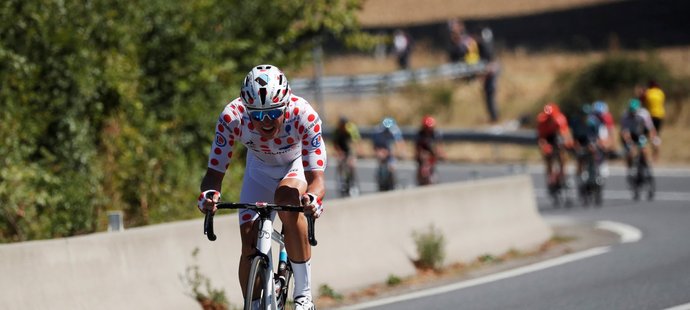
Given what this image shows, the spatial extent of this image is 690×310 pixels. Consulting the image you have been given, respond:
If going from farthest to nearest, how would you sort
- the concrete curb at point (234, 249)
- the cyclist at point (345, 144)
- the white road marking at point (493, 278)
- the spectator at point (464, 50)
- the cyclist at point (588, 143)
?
the spectator at point (464, 50), the cyclist at point (345, 144), the cyclist at point (588, 143), the white road marking at point (493, 278), the concrete curb at point (234, 249)

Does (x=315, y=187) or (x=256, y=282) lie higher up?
(x=315, y=187)

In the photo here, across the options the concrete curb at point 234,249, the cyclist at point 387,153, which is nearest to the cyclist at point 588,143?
the cyclist at point 387,153

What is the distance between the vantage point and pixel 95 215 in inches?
538

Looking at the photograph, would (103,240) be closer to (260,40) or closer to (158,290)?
(158,290)

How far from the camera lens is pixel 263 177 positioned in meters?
8.61

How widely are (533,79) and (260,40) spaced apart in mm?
28053

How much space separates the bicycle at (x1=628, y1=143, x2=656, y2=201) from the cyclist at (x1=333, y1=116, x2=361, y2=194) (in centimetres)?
503

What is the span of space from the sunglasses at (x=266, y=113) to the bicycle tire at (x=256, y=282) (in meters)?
0.81

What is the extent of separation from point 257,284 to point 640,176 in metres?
17.8

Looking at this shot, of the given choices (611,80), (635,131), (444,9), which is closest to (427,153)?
(635,131)

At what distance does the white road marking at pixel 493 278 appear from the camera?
38.4 ft

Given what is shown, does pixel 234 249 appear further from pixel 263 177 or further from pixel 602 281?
pixel 602 281

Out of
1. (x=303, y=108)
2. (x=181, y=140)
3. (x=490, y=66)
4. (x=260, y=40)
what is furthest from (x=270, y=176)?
(x=490, y=66)

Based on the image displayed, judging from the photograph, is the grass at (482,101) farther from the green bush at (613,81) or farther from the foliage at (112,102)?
the foliage at (112,102)
